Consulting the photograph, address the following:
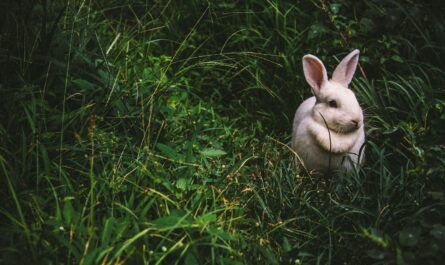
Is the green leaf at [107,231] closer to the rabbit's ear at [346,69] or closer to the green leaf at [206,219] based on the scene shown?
the green leaf at [206,219]

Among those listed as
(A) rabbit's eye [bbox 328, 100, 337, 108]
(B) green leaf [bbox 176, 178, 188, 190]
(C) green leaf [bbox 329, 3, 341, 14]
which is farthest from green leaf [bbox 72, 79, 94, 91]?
(C) green leaf [bbox 329, 3, 341, 14]

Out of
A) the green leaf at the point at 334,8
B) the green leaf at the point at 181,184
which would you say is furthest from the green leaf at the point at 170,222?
the green leaf at the point at 334,8

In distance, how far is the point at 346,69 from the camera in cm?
351

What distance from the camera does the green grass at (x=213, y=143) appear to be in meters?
→ 2.59

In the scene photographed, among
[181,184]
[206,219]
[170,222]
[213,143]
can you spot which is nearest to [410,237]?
[206,219]

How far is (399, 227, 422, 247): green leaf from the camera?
7.48ft

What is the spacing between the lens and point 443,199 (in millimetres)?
2535

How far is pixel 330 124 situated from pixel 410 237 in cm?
119

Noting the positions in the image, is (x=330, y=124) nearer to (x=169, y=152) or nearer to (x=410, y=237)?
(x=169, y=152)

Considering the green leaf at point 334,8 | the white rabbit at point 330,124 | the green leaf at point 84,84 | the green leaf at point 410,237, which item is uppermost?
the green leaf at point 84,84

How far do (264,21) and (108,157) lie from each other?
2034 millimetres

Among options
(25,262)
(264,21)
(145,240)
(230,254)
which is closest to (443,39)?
(264,21)

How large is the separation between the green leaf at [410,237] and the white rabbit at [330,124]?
956 mm

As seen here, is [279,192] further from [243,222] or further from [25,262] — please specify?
[25,262]
